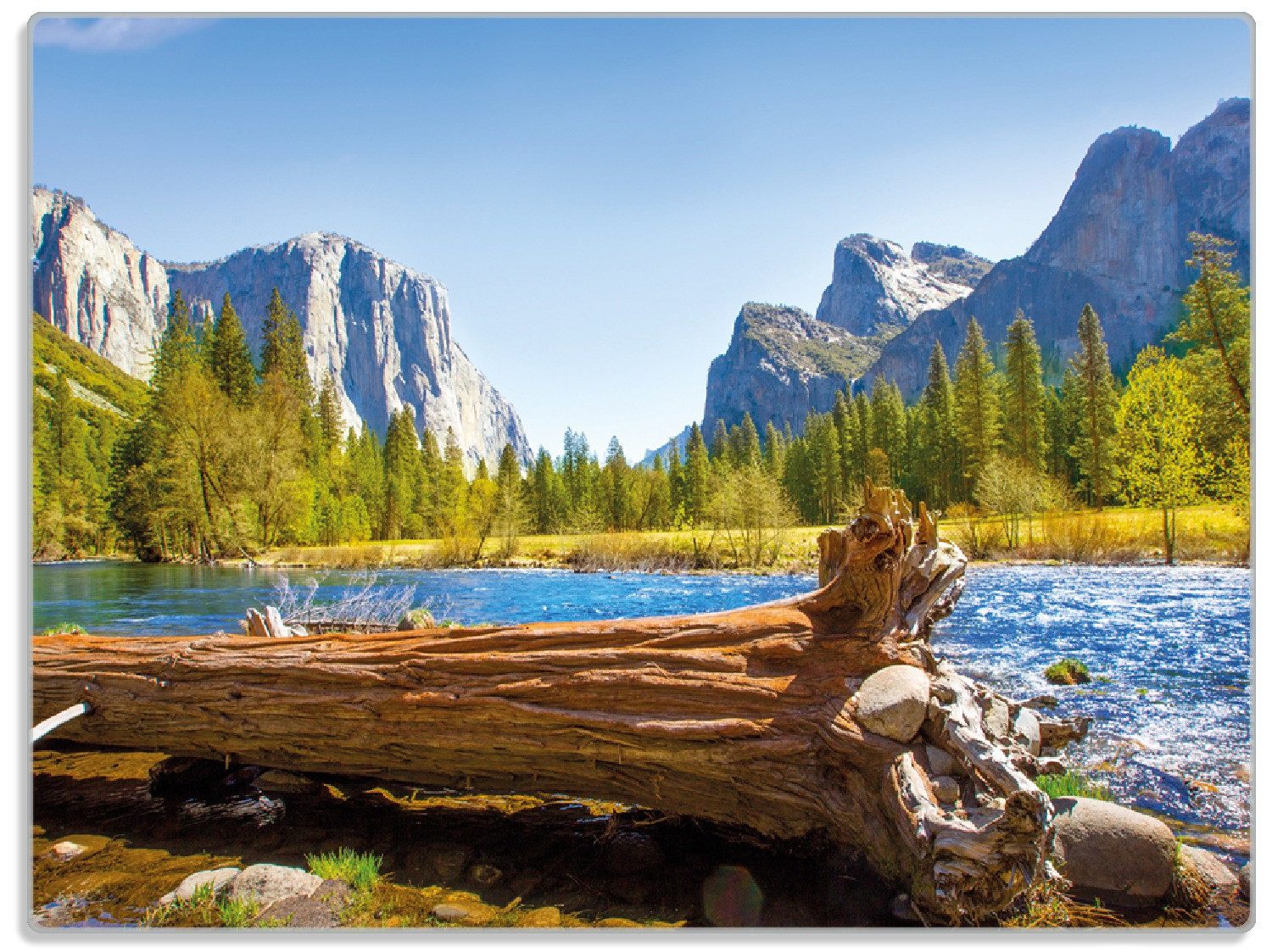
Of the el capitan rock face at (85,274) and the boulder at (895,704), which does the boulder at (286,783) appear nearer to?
the el capitan rock face at (85,274)

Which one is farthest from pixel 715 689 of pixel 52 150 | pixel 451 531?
pixel 451 531

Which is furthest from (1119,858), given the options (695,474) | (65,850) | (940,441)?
(695,474)

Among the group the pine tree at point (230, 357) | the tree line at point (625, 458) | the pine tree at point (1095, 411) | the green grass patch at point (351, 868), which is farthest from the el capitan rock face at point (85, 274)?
the pine tree at point (230, 357)

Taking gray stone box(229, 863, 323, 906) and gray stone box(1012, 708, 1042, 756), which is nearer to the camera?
gray stone box(229, 863, 323, 906)

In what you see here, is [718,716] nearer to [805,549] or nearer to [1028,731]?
[1028,731]

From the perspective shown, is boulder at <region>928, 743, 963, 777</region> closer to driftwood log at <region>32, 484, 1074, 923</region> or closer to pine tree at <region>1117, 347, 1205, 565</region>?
driftwood log at <region>32, 484, 1074, 923</region>

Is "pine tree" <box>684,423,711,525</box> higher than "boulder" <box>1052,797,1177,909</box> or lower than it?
higher

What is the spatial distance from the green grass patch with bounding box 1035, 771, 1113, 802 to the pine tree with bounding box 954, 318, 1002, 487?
133ft

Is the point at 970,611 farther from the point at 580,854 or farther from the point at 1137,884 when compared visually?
the point at 580,854

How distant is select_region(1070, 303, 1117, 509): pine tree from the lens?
2212 cm

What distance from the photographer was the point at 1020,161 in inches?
203

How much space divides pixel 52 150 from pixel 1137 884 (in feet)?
25.2

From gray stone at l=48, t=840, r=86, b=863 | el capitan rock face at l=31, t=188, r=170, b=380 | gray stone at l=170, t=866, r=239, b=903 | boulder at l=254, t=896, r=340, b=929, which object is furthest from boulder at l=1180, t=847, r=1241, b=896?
el capitan rock face at l=31, t=188, r=170, b=380

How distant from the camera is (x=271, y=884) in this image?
3.46 m
